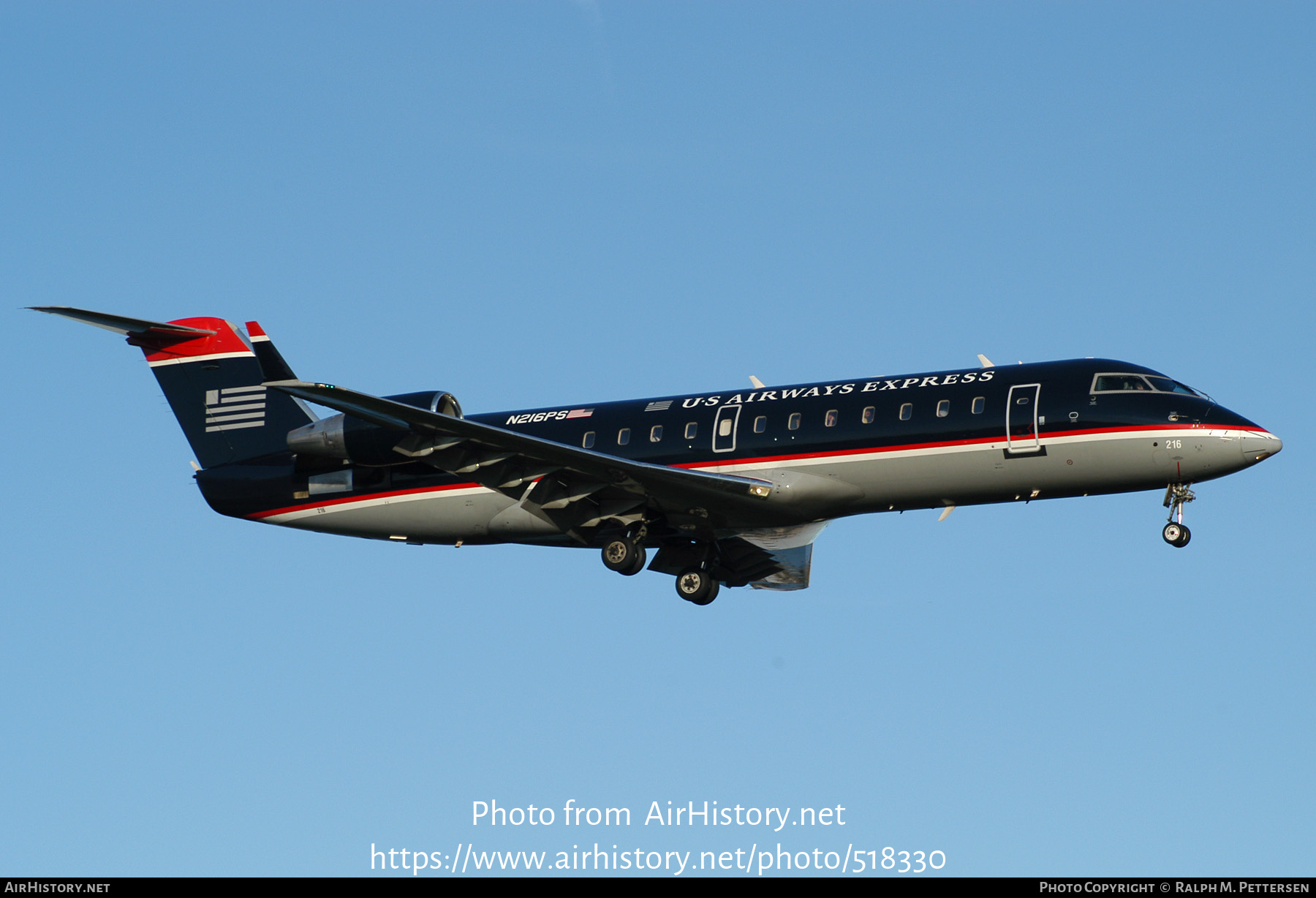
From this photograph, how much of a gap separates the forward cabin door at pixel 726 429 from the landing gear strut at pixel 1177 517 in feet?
25.0

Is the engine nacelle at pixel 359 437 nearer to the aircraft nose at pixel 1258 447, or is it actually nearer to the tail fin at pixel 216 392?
the tail fin at pixel 216 392

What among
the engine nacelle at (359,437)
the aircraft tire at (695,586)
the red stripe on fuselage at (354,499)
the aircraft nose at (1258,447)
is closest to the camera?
the aircraft nose at (1258,447)

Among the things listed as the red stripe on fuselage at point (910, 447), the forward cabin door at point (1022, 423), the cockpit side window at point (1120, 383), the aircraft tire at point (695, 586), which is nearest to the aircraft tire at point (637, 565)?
the red stripe on fuselage at point (910, 447)

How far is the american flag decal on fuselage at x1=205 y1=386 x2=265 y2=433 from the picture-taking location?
32.4 meters

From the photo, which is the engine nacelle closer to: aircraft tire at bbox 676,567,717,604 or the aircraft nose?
aircraft tire at bbox 676,567,717,604

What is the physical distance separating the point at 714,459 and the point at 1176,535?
8144 mm

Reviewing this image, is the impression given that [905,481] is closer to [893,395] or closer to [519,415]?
[893,395]

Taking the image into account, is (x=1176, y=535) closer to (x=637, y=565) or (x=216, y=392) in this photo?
(x=637, y=565)

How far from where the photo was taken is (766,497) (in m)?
26.9

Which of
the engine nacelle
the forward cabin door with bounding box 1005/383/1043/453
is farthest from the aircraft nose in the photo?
the engine nacelle

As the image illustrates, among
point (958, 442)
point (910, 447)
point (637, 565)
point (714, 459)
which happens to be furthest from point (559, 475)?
point (958, 442)

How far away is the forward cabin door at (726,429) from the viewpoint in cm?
2795

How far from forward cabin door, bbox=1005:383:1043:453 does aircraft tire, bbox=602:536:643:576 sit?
7060 millimetres
